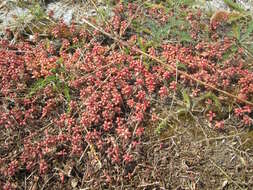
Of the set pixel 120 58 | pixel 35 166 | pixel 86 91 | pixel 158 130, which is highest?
pixel 120 58

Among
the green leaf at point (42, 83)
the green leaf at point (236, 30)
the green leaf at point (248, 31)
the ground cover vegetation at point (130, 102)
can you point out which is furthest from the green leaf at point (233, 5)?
the green leaf at point (42, 83)

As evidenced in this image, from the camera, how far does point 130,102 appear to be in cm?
355

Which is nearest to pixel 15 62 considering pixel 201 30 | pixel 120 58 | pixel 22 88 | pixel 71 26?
pixel 22 88

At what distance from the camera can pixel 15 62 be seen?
3861mm

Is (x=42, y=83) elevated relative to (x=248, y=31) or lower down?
lower down

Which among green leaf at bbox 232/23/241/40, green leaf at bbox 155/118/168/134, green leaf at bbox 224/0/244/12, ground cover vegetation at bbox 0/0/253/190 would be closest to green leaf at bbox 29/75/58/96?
ground cover vegetation at bbox 0/0/253/190

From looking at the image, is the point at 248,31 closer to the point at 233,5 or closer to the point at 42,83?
the point at 233,5

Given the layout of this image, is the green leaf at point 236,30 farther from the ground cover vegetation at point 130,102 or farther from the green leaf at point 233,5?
the green leaf at point 233,5

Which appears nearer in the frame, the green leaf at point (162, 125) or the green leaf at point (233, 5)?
Result: the green leaf at point (162, 125)

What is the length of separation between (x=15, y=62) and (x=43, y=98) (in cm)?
52

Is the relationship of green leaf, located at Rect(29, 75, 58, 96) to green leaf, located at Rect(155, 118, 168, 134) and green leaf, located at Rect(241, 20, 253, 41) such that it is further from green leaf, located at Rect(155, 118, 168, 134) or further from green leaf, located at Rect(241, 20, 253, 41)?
green leaf, located at Rect(241, 20, 253, 41)

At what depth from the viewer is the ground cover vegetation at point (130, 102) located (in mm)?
3318

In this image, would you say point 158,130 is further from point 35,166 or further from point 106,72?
point 35,166

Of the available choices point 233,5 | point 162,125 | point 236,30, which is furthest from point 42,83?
point 233,5
